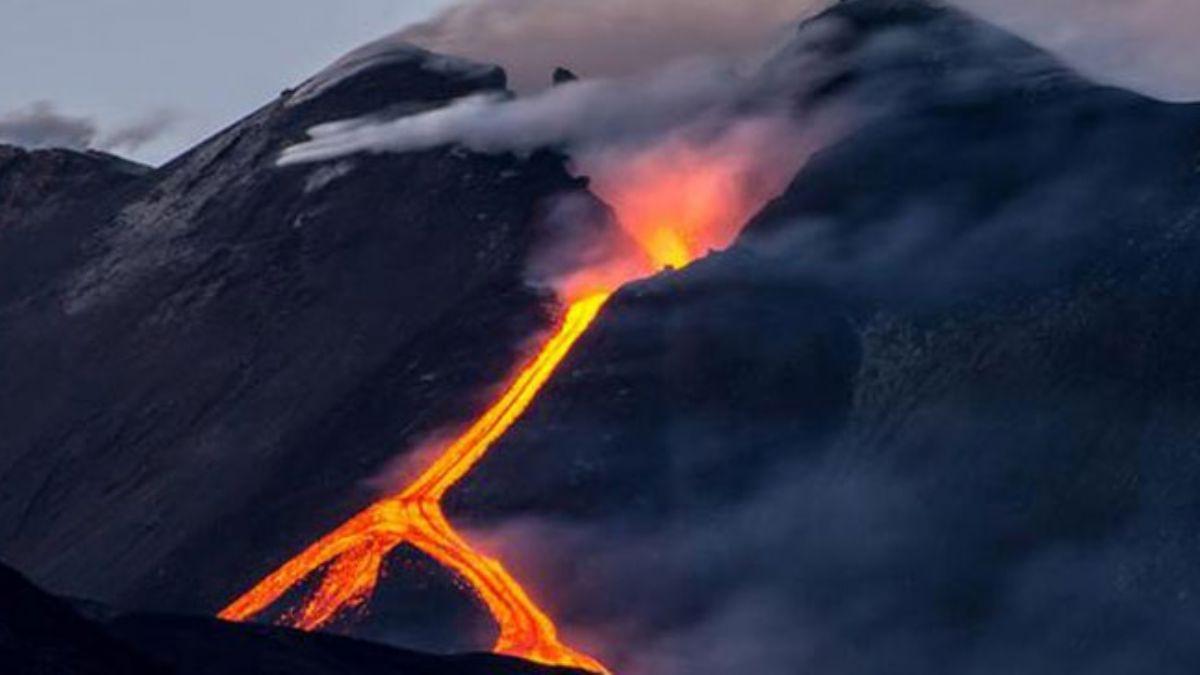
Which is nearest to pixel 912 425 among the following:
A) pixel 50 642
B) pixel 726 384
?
pixel 726 384

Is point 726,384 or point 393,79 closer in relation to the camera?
point 726,384

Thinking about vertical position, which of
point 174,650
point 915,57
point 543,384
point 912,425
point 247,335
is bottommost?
point 174,650

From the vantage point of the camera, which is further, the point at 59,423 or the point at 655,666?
the point at 59,423

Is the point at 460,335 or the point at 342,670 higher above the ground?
the point at 460,335

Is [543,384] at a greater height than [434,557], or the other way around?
[543,384]

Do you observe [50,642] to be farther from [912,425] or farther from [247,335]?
[247,335]

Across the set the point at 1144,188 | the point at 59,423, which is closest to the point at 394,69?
the point at 59,423

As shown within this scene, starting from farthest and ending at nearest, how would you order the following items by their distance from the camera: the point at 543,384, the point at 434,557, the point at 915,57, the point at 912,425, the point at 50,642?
the point at 915,57 → the point at 543,384 → the point at 912,425 → the point at 434,557 → the point at 50,642

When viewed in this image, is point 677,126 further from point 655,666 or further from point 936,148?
point 655,666
